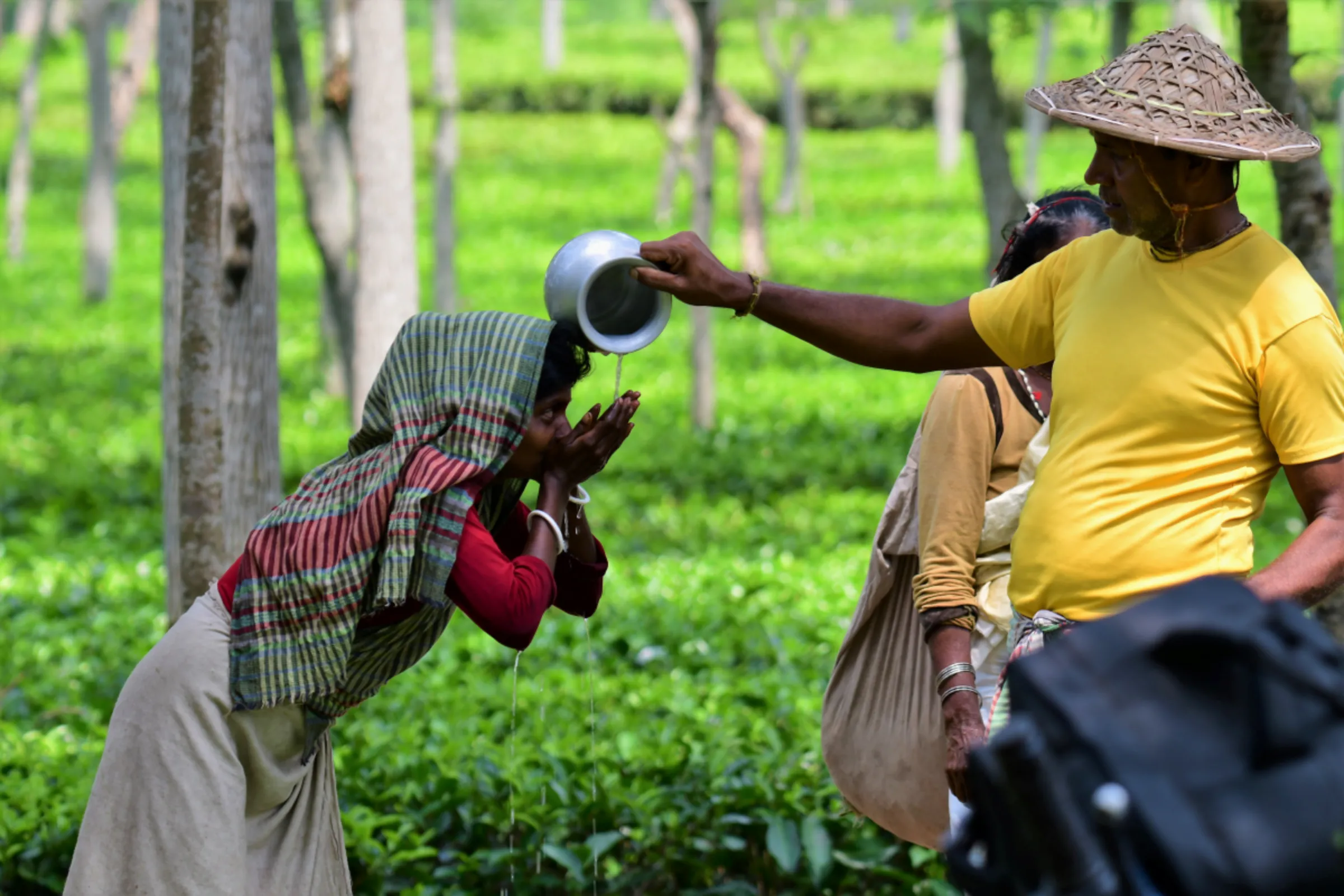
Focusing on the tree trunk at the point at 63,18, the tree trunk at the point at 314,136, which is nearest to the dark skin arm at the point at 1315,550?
the tree trunk at the point at 314,136

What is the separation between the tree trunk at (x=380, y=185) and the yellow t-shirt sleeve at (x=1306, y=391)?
5575 millimetres

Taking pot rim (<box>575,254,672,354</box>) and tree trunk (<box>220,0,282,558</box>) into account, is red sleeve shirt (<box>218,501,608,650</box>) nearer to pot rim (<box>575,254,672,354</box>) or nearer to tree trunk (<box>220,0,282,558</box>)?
pot rim (<box>575,254,672,354</box>)

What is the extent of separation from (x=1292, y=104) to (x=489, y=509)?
8.11ft

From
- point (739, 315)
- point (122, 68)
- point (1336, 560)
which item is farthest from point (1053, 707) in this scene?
point (122, 68)

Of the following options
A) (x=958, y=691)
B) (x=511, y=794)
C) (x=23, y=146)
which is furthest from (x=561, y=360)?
(x=23, y=146)

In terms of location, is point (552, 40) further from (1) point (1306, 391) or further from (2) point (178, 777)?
(1) point (1306, 391)

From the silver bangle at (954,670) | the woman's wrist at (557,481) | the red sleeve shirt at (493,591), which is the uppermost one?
the woman's wrist at (557,481)

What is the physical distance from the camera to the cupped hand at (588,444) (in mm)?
2807

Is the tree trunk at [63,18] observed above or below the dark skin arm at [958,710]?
above

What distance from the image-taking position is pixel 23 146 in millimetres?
19828

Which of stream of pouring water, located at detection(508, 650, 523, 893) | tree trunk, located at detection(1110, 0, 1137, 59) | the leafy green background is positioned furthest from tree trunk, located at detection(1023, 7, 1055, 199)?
stream of pouring water, located at detection(508, 650, 523, 893)

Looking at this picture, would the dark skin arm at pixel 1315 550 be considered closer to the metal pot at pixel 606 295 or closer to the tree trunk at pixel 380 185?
the metal pot at pixel 606 295

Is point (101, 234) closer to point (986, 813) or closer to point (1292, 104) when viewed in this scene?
point (1292, 104)

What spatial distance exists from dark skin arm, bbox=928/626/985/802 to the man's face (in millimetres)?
821
